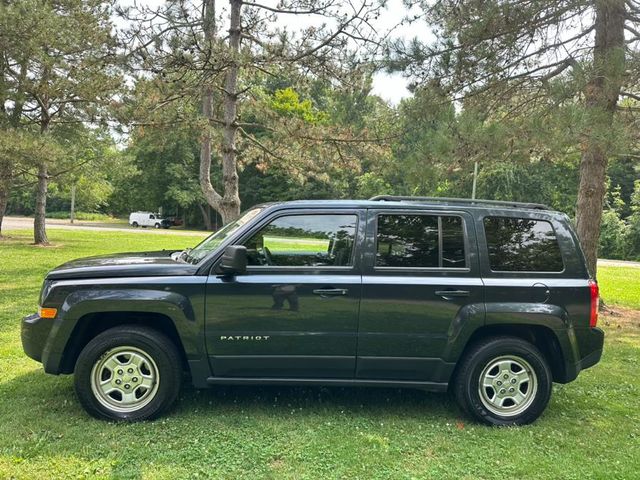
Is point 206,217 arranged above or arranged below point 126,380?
above

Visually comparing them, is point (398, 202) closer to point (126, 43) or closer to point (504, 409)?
point (504, 409)

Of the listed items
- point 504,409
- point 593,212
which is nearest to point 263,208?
point 504,409

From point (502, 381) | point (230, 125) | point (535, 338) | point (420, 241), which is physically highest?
point (230, 125)

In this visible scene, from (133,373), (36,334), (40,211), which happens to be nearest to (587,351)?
(133,373)

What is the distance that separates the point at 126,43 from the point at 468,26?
21.5 feet

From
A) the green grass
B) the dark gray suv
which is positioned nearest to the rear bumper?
the dark gray suv

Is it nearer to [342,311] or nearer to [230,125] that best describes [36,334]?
[342,311]

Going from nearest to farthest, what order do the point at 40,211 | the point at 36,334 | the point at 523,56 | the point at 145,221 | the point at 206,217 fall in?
1. the point at 36,334
2. the point at 523,56
3. the point at 40,211
4. the point at 145,221
5. the point at 206,217

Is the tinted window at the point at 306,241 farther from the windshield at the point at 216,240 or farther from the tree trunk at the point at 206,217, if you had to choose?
the tree trunk at the point at 206,217

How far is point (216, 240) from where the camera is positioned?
14.2ft

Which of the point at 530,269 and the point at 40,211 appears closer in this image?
the point at 530,269

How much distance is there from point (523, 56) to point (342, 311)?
6753mm

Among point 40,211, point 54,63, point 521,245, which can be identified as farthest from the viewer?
point 40,211

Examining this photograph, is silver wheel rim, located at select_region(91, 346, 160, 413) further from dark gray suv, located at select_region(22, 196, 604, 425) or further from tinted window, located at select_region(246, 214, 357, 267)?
tinted window, located at select_region(246, 214, 357, 267)
